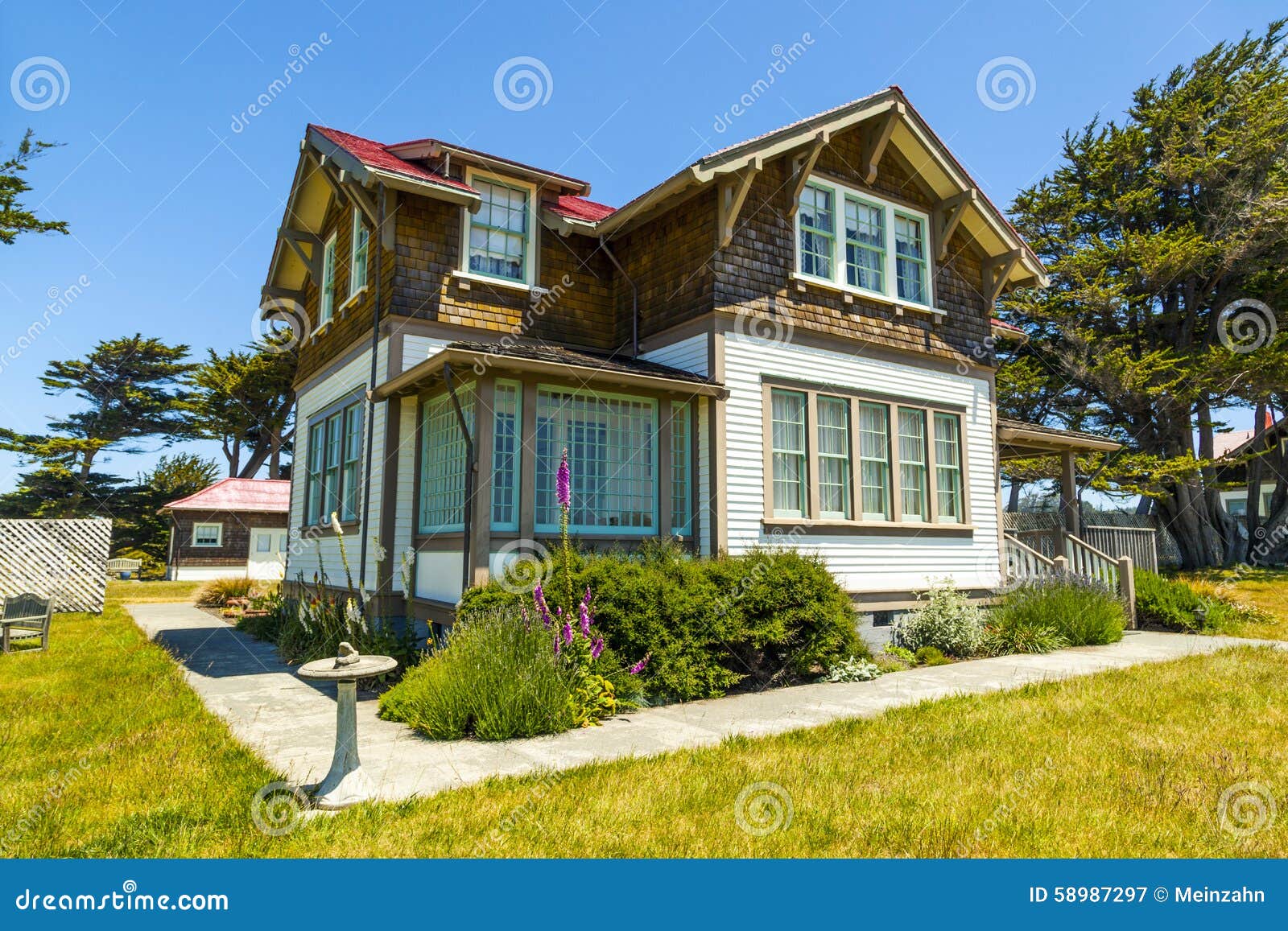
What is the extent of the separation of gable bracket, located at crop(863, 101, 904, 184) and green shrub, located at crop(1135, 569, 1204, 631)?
8.94m

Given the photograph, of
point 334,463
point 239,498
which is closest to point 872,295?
point 334,463

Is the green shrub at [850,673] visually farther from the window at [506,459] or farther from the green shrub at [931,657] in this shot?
the window at [506,459]

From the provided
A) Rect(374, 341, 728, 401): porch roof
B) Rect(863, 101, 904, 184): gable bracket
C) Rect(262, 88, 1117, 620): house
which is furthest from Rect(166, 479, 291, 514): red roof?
Rect(863, 101, 904, 184): gable bracket

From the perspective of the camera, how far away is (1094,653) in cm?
1120

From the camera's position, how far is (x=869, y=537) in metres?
12.2

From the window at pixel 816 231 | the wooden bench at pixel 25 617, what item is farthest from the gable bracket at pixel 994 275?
the wooden bench at pixel 25 617

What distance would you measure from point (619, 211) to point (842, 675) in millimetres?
7295

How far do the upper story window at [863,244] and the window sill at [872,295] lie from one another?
0.10 feet

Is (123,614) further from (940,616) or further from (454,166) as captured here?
(940,616)

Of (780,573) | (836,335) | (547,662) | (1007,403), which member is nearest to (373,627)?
(547,662)

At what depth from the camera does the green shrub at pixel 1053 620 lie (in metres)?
11.7

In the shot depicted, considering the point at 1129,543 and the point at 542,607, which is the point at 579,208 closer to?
the point at 542,607

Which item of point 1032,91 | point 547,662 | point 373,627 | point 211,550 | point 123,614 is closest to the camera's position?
point 547,662

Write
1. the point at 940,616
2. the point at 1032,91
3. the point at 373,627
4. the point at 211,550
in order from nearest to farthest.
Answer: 1. the point at 373,627
2. the point at 940,616
3. the point at 1032,91
4. the point at 211,550
